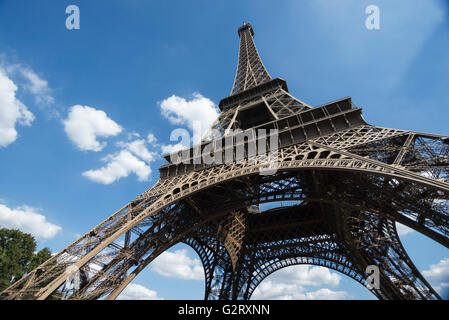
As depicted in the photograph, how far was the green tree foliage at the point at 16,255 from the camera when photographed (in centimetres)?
1464

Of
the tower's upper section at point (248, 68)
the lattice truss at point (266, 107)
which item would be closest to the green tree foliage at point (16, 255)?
the lattice truss at point (266, 107)

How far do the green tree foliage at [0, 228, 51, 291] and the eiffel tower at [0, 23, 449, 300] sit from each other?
296 inches

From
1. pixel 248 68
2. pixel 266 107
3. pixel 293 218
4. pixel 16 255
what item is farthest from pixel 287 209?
pixel 16 255

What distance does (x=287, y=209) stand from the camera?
20703 millimetres

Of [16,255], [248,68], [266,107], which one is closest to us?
[16,255]

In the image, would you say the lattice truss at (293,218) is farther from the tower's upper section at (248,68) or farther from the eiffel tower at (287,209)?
the tower's upper section at (248,68)

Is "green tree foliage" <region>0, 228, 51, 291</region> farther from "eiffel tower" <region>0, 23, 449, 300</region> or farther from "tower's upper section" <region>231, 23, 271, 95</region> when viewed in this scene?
"tower's upper section" <region>231, 23, 271, 95</region>

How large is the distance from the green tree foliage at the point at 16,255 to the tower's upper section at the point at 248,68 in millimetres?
20008

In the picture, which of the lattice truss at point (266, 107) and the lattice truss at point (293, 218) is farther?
the lattice truss at point (266, 107)

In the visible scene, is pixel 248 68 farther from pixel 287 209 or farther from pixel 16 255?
pixel 16 255

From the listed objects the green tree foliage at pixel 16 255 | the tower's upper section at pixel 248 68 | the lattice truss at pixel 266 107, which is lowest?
the green tree foliage at pixel 16 255

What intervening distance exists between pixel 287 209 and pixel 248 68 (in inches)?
620
